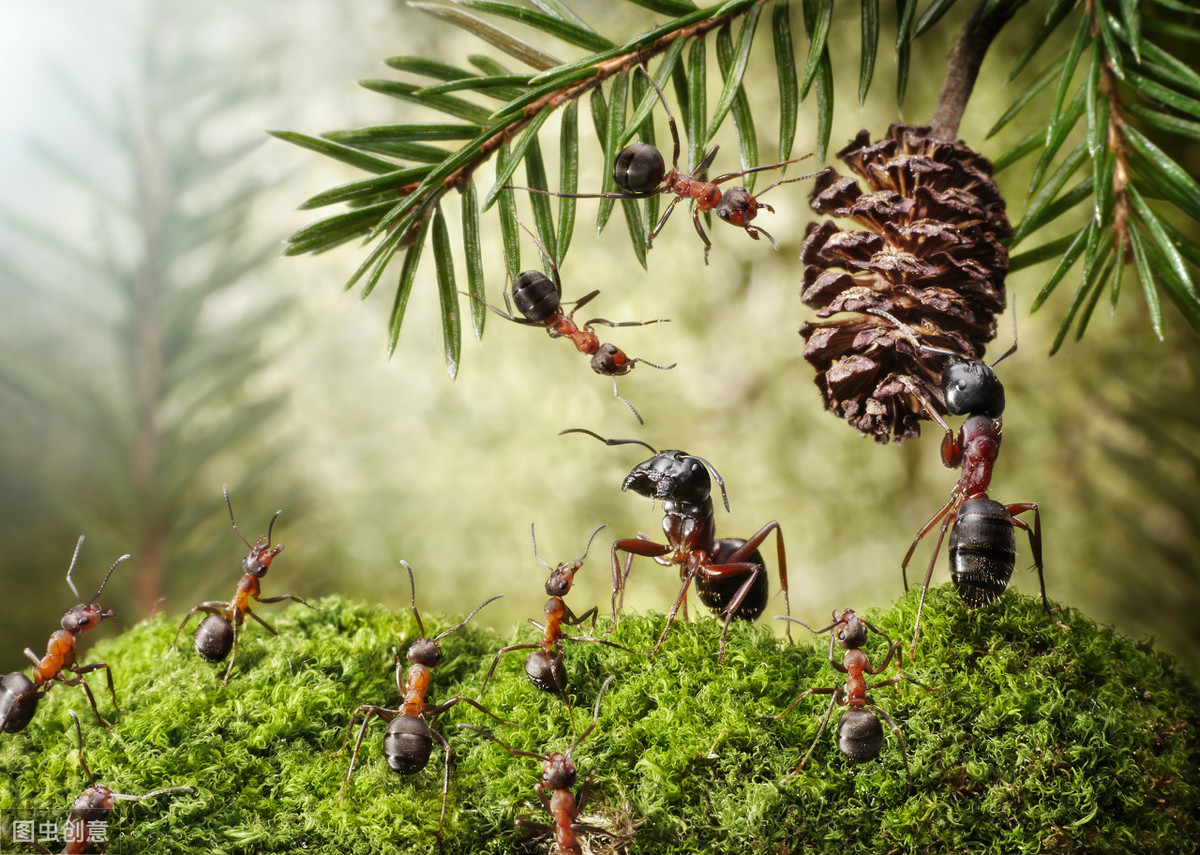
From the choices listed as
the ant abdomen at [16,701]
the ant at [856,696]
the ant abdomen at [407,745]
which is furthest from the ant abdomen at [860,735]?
the ant abdomen at [16,701]

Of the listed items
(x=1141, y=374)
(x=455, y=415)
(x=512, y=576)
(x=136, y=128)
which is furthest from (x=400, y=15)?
Result: (x=1141, y=374)

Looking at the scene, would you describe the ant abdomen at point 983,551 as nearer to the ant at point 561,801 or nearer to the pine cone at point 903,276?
the pine cone at point 903,276

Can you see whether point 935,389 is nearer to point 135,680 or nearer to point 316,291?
point 135,680

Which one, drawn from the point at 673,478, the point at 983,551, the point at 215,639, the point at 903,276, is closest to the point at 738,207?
the point at 903,276

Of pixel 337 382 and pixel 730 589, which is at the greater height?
pixel 337 382

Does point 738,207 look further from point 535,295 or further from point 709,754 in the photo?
point 709,754

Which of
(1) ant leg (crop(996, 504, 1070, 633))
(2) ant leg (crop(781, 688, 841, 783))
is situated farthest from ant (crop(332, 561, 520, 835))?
(1) ant leg (crop(996, 504, 1070, 633))
